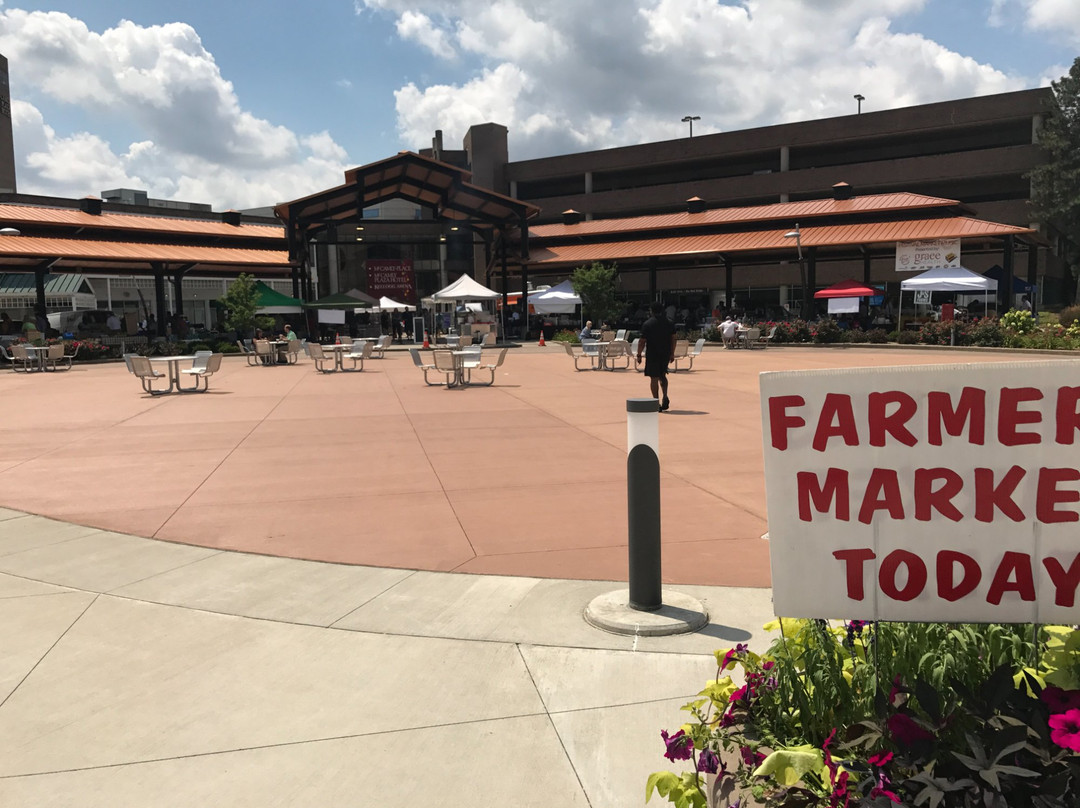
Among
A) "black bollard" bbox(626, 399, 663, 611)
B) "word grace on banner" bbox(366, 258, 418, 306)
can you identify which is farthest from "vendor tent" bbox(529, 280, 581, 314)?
"black bollard" bbox(626, 399, 663, 611)

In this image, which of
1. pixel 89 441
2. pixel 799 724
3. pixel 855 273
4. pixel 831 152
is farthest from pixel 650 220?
pixel 799 724

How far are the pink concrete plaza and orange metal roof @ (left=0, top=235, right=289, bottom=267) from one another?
64.1 ft

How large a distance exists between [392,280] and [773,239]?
64.2ft

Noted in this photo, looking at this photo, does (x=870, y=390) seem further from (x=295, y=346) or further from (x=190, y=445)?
(x=295, y=346)

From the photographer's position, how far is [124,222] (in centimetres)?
3900

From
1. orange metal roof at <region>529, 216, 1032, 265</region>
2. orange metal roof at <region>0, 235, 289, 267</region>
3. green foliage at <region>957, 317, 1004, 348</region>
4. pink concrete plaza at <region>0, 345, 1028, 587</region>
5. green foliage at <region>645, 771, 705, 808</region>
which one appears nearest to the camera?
green foliage at <region>645, 771, 705, 808</region>

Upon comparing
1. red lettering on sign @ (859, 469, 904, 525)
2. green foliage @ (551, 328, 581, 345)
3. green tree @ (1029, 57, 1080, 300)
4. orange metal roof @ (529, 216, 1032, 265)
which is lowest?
red lettering on sign @ (859, 469, 904, 525)

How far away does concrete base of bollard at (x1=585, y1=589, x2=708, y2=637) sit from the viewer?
14.0 ft

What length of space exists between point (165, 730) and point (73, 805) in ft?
1.69

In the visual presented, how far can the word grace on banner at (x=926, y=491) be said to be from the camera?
2.61 m

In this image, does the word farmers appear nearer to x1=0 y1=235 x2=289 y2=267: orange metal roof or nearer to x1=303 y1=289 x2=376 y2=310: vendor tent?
x1=303 y1=289 x2=376 y2=310: vendor tent

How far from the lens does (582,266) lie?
1855 inches

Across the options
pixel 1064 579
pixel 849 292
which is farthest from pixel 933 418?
pixel 849 292

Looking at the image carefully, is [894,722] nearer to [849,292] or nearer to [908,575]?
[908,575]
